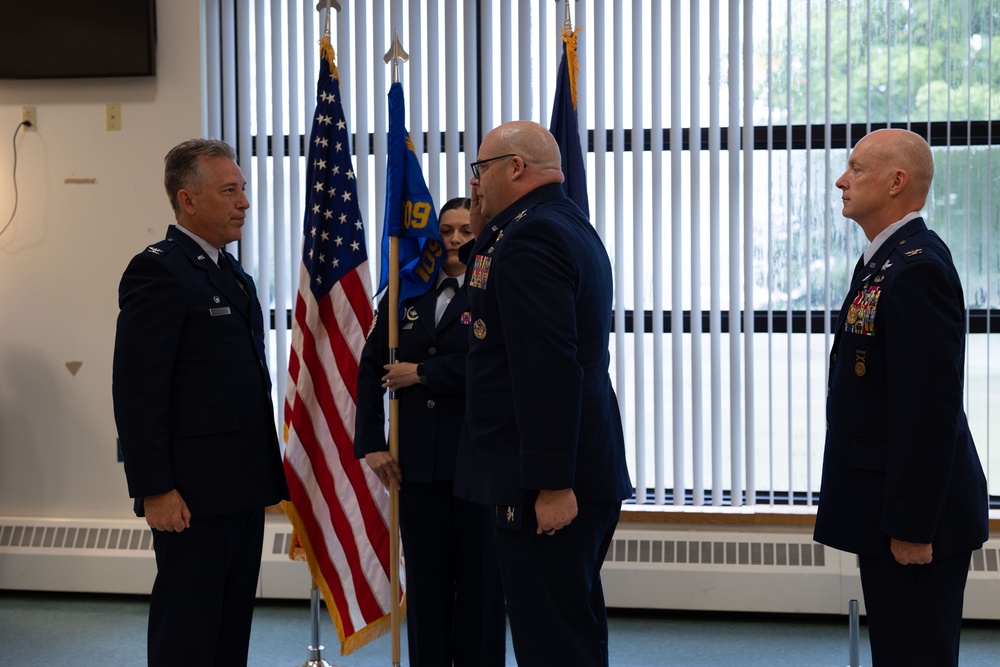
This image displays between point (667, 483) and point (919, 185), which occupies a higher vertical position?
point (919, 185)

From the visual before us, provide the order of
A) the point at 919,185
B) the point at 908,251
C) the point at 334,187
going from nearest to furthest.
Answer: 1. the point at 908,251
2. the point at 919,185
3. the point at 334,187

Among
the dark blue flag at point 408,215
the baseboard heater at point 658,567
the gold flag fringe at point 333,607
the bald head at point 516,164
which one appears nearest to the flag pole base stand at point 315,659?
the gold flag fringe at point 333,607

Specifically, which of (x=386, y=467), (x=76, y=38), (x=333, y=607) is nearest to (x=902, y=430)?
(x=386, y=467)

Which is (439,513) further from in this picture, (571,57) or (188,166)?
(571,57)

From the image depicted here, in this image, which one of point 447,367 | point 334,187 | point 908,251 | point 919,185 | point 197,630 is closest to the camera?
point 908,251

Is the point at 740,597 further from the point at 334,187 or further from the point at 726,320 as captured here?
the point at 334,187

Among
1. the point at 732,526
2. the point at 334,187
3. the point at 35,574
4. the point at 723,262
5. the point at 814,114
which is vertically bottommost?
the point at 35,574

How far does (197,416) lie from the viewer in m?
2.56

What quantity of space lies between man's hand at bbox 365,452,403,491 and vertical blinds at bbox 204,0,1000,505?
148cm

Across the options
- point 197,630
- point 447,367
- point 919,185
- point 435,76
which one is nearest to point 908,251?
point 919,185

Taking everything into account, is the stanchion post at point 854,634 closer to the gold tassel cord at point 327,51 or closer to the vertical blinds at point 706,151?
the vertical blinds at point 706,151

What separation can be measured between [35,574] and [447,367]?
2.65m

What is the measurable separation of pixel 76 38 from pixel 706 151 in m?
2.76

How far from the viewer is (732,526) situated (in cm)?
414
